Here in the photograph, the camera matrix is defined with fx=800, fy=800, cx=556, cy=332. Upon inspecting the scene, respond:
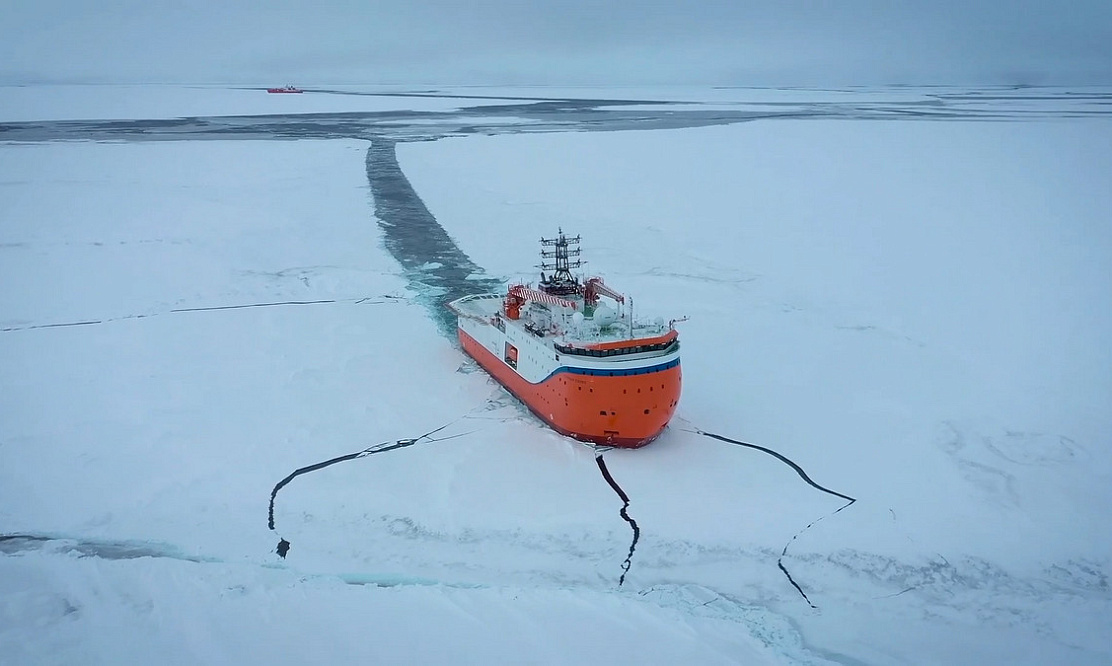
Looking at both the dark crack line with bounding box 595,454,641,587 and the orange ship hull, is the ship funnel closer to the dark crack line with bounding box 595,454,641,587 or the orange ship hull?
the orange ship hull

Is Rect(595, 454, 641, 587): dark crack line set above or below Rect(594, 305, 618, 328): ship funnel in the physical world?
below

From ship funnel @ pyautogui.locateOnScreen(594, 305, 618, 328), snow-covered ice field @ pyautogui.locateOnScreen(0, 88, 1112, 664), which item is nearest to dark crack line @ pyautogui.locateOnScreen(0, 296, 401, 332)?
snow-covered ice field @ pyautogui.locateOnScreen(0, 88, 1112, 664)

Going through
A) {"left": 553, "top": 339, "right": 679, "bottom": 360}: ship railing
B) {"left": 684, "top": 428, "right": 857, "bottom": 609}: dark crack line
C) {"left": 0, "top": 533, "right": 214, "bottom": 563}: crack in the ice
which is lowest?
{"left": 684, "top": 428, "right": 857, "bottom": 609}: dark crack line

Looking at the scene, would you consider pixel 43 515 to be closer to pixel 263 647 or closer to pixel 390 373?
pixel 263 647

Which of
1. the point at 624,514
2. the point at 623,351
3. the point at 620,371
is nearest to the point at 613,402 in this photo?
the point at 620,371

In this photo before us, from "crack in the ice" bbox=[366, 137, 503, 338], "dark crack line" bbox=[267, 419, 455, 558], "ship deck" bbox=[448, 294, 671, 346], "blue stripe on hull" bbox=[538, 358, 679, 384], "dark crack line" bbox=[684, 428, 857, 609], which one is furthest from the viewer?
"crack in the ice" bbox=[366, 137, 503, 338]

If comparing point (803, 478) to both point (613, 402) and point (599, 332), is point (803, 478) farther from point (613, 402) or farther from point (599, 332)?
point (599, 332)

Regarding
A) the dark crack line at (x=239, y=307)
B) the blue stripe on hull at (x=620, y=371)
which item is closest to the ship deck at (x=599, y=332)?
the blue stripe on hull at (x=620, y=371)
